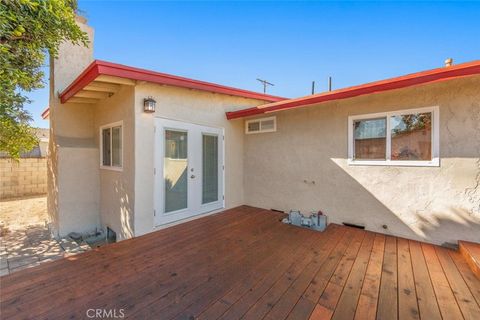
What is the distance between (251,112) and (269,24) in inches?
143

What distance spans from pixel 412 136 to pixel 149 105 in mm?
5072

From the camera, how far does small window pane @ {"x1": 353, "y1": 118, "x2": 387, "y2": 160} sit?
421 centimetres

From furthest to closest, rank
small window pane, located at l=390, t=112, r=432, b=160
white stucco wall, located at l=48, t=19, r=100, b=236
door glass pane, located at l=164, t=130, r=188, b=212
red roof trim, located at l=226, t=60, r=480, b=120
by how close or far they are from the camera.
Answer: white stucco wall, located at l=48, t=19, r=100, b=236, door glass pane, located at l=164, t=130, r=188, b=212, small window pane, located at l=390, t=112, r=432, b=160, red roof trim, located at l=226, t=60, r=480, b=120

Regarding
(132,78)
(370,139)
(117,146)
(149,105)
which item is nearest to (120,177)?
(117,146)

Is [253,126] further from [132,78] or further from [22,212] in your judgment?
[22,212]

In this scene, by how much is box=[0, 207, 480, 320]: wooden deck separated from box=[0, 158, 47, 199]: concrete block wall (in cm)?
908

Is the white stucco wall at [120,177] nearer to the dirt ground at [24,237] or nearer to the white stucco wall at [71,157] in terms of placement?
the white stucco wall at [71,157]

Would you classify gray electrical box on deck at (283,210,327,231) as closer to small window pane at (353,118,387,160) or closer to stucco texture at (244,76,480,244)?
stucco texture at (244,76,480,244)

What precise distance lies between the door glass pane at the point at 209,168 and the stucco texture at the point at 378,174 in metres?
1.22

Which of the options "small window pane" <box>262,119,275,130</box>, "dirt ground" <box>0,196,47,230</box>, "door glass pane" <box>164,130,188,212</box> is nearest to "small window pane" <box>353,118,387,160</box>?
"small window pane" <box>262,119,275,130</box>

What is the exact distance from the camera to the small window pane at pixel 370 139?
4.21 meters

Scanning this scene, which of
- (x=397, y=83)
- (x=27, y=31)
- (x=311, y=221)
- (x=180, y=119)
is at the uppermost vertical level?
(x=27, y=31)

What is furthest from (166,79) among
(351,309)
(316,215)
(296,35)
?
(296,35)

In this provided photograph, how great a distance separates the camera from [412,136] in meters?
3.92
